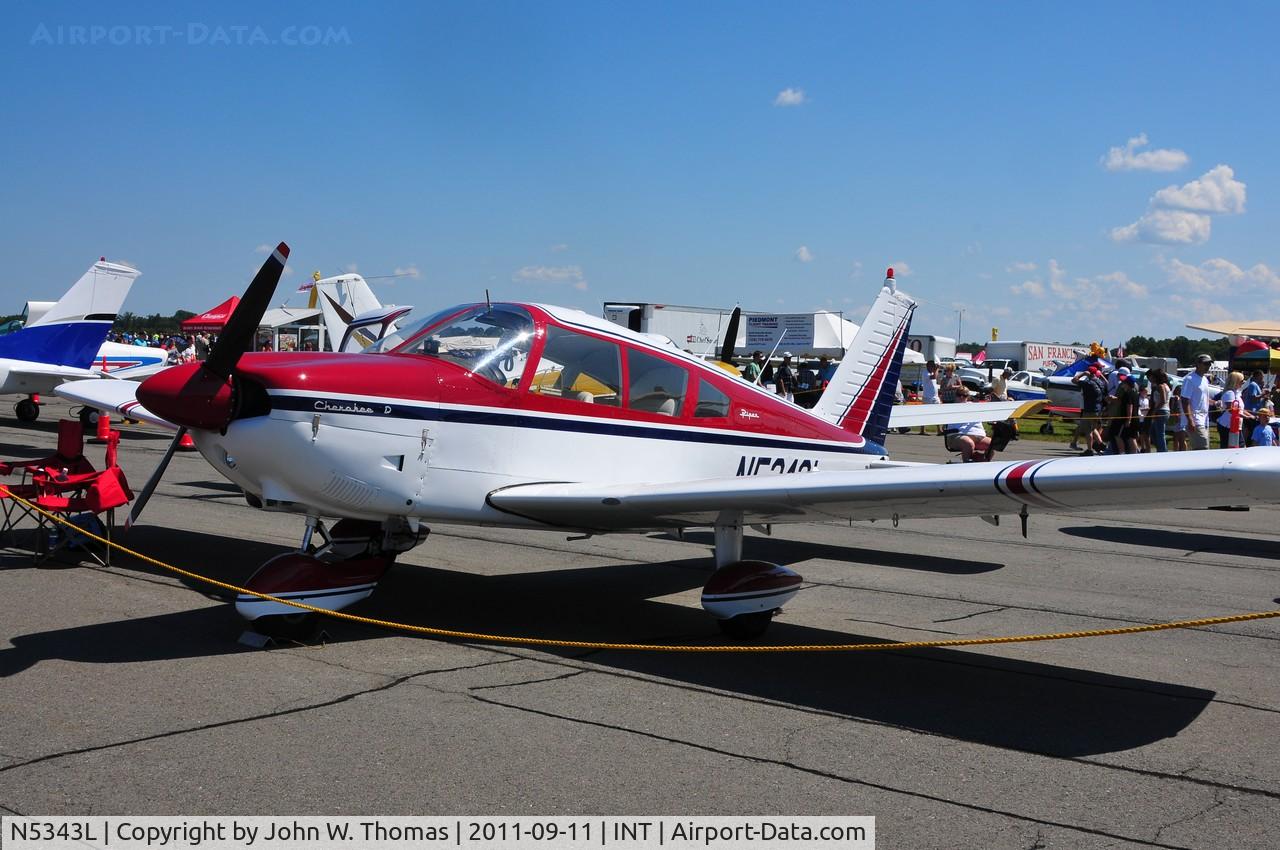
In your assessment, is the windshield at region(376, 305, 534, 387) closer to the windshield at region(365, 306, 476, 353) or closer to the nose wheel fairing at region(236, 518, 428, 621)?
the windshield at region(365, 306, 476, 353)

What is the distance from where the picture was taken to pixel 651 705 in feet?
18.3

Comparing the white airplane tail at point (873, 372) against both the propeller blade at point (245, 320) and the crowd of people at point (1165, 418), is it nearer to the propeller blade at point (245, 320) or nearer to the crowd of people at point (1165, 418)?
the crowd of people at point (1165, 418)

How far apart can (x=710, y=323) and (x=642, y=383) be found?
1503 inches

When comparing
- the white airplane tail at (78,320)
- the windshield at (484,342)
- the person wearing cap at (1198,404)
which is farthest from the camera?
the white airplane tail at (78,320)

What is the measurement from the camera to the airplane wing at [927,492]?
5105 mm

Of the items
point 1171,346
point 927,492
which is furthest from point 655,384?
point 1171,346

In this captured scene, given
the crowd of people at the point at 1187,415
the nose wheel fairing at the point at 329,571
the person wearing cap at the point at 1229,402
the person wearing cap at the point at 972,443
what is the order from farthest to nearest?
the crowd of people at the point at 1187,415 → the person wearing cap at the point at 1229,402 → the person wearing cap at the point at 972,443 → the nose wheel fairing at the point at 329,571

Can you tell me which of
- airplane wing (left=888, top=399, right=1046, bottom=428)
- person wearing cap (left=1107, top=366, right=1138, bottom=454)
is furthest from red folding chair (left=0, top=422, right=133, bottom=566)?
person wearing cap (left=1107, top=366, right=1138, bottom=454)

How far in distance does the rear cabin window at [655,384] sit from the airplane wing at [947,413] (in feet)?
14.0

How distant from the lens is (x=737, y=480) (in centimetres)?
674

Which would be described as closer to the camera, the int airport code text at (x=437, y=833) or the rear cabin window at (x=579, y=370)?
the int airport code text at (x=437, y=833)

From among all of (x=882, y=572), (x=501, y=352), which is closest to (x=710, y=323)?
(x=882, y=572)

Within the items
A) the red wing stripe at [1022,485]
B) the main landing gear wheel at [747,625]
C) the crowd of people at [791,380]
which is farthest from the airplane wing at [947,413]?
the crowd of people at [791,380]

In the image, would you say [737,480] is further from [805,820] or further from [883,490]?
[805,820]
